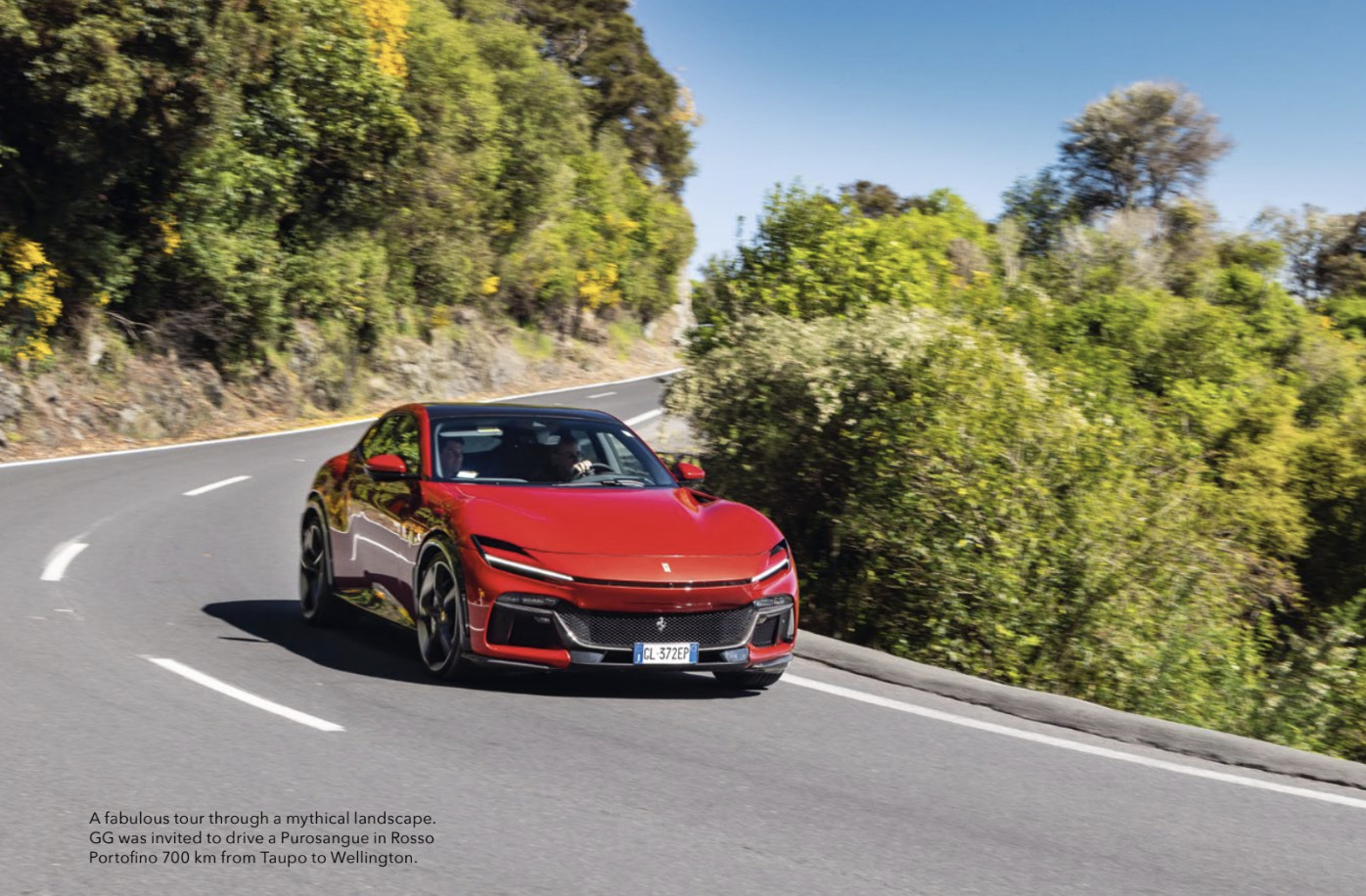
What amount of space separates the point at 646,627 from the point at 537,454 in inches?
66.3

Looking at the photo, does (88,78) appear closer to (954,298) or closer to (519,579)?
(954,298)

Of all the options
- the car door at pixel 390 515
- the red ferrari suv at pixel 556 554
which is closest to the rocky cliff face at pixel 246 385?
the car door at pixel 390 515

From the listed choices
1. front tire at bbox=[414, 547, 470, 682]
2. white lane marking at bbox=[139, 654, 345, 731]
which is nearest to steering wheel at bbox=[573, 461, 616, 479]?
front tire at bbox=[414, 547, 470, 682]

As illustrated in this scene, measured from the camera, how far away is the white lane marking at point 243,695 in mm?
6641

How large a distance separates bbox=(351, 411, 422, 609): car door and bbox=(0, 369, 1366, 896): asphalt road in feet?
1.60

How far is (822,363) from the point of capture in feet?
46.7

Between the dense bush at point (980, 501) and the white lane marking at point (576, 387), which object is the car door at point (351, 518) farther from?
the white lane marking at point (576, 387)

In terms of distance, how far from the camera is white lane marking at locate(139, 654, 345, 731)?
261 inches

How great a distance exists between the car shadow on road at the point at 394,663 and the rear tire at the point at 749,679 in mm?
43

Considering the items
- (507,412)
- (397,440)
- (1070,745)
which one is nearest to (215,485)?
(397,440)

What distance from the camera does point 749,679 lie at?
7840mm

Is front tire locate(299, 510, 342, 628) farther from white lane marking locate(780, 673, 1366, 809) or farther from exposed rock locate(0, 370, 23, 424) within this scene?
exposed rock locate(0, 370, 23, 424)

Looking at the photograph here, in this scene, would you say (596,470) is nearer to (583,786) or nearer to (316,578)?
(316,578)

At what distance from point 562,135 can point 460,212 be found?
32.8 feet
